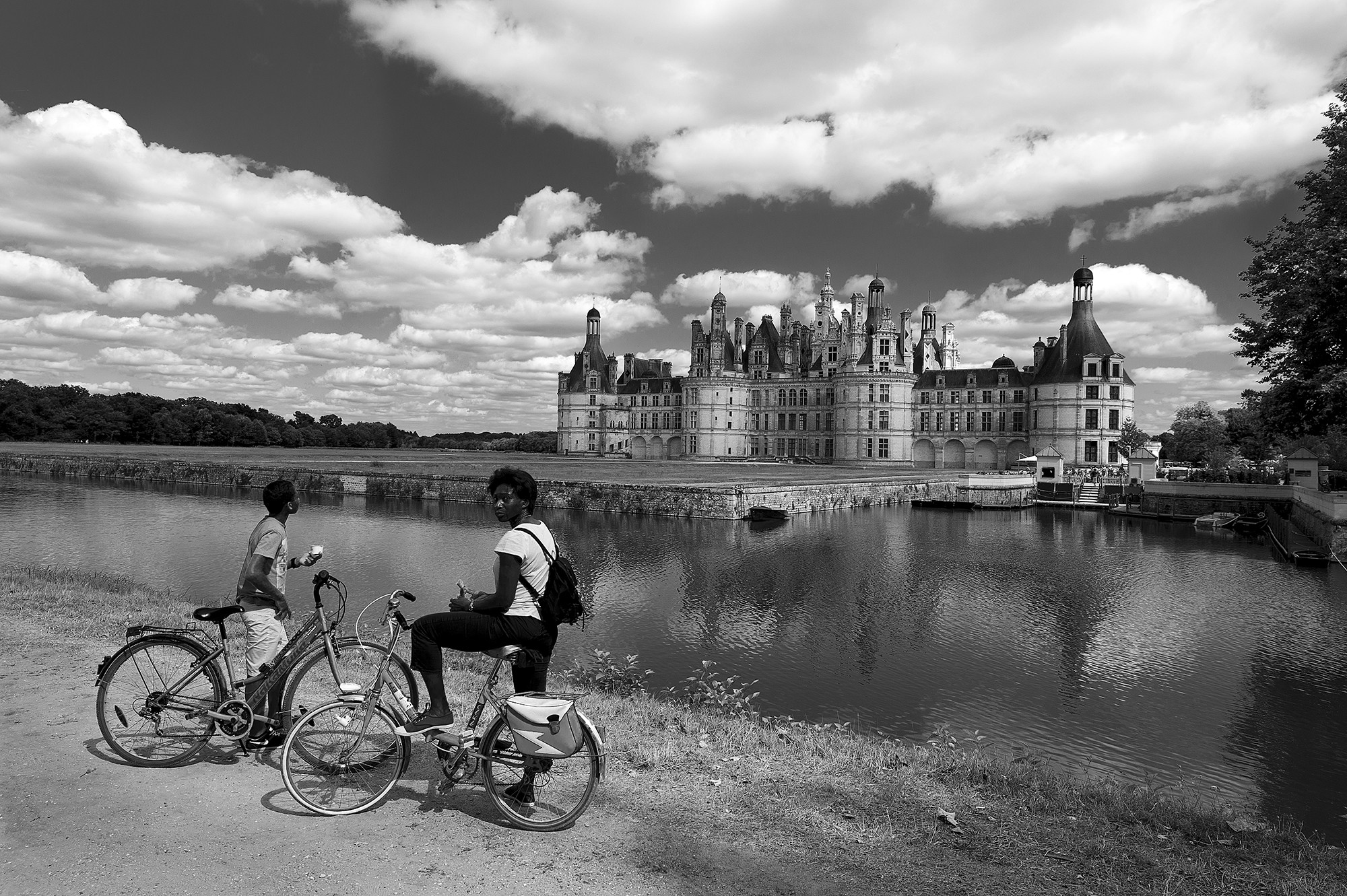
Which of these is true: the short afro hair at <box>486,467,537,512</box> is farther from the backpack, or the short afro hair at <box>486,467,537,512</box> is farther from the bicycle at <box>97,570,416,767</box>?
the bicycle at <box>97,570,416,767</box>

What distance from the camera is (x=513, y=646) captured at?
5188mm

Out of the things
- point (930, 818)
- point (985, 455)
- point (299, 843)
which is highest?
point (985, 455)

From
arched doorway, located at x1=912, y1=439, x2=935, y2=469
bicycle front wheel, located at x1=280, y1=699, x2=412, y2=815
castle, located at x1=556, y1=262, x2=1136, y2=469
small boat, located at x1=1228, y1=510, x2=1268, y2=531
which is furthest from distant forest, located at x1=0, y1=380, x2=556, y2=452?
bicycle front wheel, located at x1=280, y1=699, x2=412, y2=815

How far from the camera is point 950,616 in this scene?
1778 centimetres

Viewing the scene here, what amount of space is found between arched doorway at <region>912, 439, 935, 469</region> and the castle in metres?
0.15

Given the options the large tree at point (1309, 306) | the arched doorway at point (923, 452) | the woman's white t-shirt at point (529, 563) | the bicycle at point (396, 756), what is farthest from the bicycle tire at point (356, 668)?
the arched doorway at point (923, 452)

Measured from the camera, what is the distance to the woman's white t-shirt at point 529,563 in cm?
504

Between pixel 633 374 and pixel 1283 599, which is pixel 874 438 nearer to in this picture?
pixel 633 374

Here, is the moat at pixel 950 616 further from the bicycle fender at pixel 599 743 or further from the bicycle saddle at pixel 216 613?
the bicycle saddle at pixel 216 613

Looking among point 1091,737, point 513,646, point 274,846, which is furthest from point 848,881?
point 1091,737

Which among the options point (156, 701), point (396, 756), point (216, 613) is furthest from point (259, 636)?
point (396, 756)

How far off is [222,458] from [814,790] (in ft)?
238

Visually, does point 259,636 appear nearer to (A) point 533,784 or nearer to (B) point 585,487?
(A) point 533,784

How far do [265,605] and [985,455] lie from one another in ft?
267
